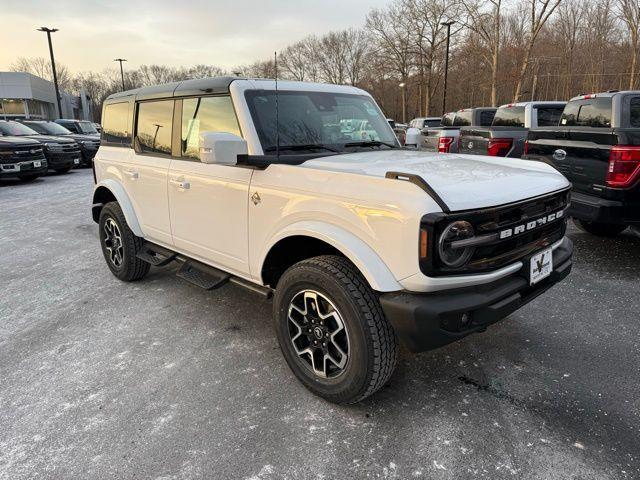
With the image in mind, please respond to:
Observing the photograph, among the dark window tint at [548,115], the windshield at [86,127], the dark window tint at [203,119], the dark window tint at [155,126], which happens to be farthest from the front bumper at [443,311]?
the windshield at [86,127]

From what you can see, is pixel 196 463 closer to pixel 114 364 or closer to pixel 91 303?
pixel 114 364

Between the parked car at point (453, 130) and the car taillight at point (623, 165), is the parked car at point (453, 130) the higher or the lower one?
the higher one

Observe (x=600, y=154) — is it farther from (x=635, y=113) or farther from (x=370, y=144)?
(x=370, y=144)

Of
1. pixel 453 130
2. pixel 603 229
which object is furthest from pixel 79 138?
pixel 603 229

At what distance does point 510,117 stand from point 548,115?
2.44ft

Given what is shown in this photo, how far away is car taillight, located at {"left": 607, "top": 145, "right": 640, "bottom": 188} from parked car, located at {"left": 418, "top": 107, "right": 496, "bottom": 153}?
5.93m

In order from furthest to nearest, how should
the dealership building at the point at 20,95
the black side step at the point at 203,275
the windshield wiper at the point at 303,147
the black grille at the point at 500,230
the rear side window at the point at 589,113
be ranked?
the dealership building at the point at 20,95
the rear side window at the point at 589,113
the black side step at the point at 203,275
the windshield wiper at the point at 303,147
the black grille at the point at 500,230

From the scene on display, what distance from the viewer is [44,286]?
4.80 metres

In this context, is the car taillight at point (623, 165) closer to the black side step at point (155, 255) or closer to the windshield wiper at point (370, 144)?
the windshield wiper at point (370, 144)

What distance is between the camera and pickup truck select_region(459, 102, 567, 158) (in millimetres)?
8609

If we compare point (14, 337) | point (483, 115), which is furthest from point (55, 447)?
point (483, 115)

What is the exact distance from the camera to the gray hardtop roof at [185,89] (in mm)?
3357

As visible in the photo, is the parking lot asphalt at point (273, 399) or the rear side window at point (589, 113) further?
the rear side window at point (589, 113)

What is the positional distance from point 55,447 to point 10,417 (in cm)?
49
